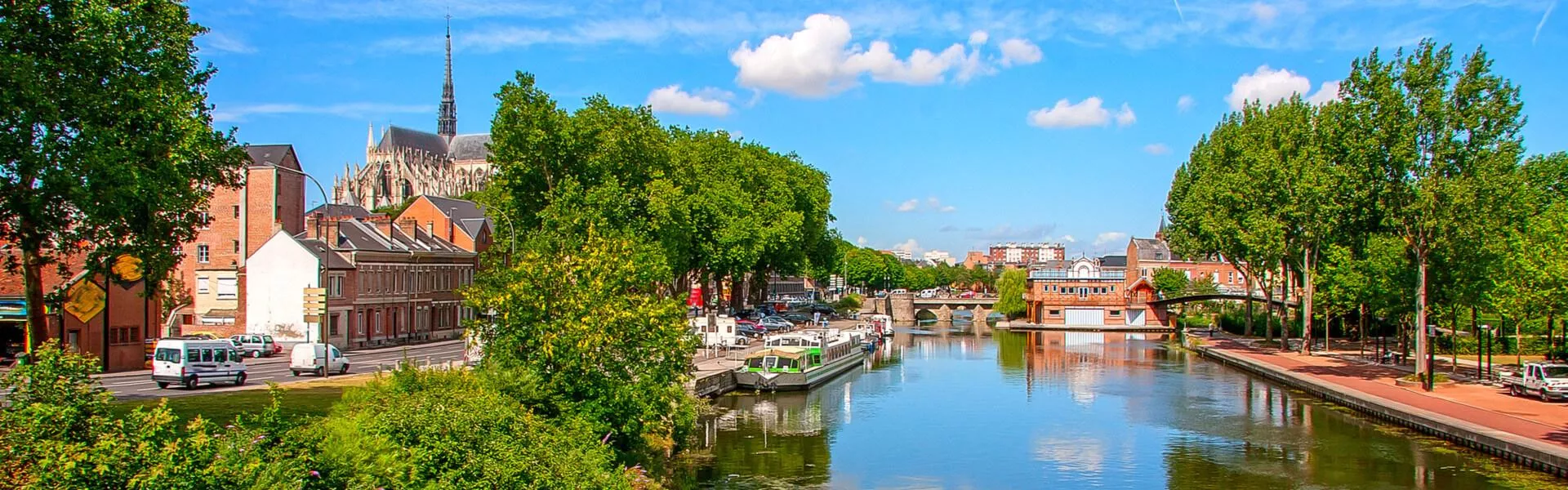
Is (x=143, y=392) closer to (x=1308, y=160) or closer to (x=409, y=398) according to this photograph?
(x=409, y=398)

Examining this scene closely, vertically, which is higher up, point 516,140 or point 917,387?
point 516,140

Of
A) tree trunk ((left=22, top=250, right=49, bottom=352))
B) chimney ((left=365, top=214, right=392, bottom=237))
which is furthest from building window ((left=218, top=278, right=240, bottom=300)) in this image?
tree trunk ((left=22, top=250, right=49, bottom=352))

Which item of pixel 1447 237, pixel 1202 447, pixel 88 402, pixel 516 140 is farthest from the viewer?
pixel 516 140

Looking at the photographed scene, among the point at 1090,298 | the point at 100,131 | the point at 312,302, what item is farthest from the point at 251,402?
the point at 1090,298

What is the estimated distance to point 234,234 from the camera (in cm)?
6531

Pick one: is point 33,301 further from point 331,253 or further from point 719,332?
point 719,332

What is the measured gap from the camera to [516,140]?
4938 centimetres

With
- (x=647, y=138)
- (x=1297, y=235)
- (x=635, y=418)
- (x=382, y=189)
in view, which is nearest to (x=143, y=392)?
(x=635, y=418)

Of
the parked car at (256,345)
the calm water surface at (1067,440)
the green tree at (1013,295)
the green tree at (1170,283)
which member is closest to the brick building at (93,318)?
the parked car at (256,345)

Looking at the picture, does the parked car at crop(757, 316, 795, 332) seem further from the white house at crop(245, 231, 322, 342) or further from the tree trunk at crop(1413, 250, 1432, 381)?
the tree trunk at crop(1413, 250, 1432, 381)

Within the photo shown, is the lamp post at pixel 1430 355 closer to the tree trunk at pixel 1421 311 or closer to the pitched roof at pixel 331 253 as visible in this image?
the tree trunk at pixel 1421 311

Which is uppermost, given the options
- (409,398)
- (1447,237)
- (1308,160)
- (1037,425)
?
(1308,160)

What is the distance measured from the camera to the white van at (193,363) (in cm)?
3550

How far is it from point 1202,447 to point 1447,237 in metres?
16.0
